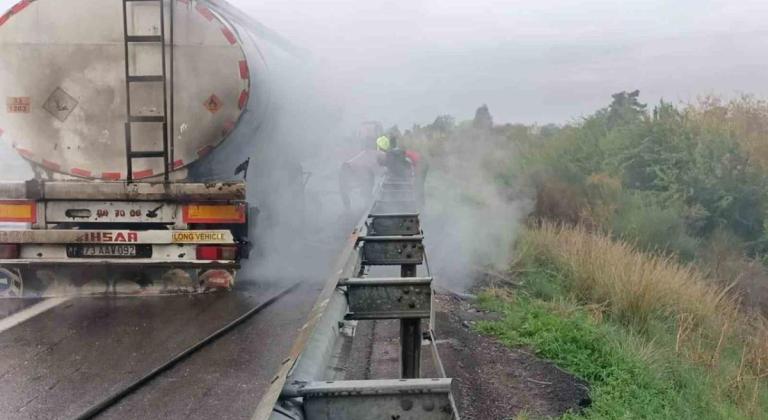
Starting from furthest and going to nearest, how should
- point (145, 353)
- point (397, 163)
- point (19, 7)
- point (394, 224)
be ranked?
point (397, 163) → point (19, 7) → point (394, 224) → point (145, 353)

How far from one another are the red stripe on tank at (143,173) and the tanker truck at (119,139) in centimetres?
1

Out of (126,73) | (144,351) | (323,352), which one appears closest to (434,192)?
(126,73)

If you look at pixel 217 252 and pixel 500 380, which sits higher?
pixel 217 252

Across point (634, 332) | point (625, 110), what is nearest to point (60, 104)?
point (634, 332)

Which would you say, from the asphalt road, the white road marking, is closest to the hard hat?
the asphalt road

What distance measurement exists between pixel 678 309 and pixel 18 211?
7.12m

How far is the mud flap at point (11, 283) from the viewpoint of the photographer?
790cm

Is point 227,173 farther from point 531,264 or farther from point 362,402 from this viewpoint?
point 362,402

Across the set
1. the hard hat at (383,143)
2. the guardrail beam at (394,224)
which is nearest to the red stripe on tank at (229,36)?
the guardrail beam at (394,224)

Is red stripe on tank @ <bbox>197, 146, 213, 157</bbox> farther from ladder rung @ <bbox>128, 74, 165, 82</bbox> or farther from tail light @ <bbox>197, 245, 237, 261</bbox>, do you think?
tail light @ <bbox>197, 245, 237, 261</bbox>

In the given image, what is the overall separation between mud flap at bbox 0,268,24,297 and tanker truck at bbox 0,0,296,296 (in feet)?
0.03

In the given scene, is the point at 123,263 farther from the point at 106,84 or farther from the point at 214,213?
the point at 106,84

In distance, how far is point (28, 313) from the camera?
7.26m

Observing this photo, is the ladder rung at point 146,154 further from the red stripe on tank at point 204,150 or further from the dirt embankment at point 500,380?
the dirt embankment at point 500,380
